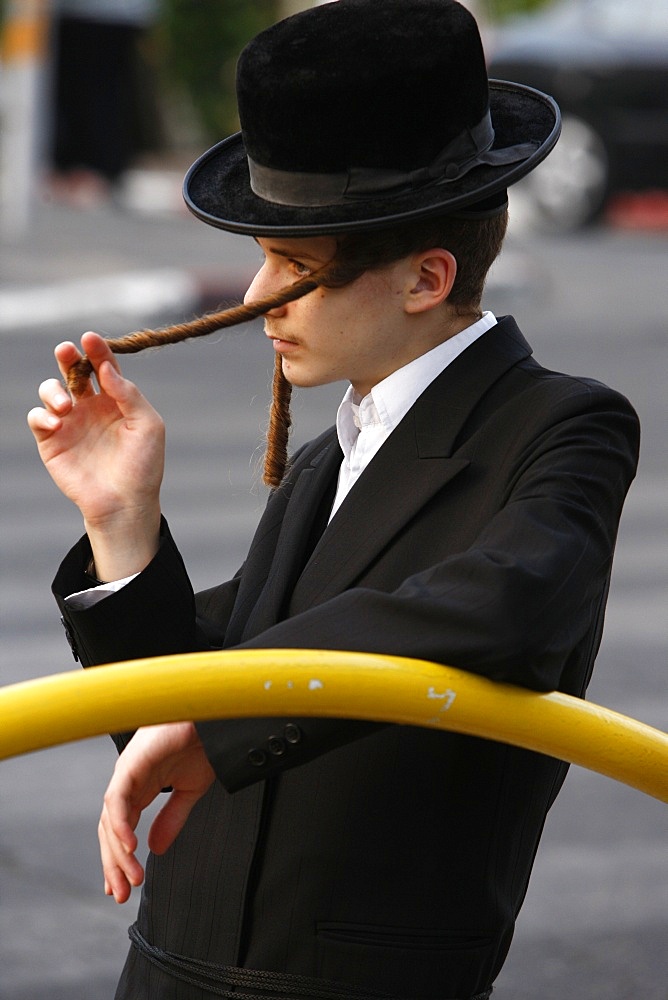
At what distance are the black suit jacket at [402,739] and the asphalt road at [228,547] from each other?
0.38 metres

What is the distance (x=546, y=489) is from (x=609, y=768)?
0.29 meters

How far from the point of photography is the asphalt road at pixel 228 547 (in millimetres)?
4090

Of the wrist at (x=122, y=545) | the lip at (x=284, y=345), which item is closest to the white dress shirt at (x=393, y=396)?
the lip at (x=284, y=345)

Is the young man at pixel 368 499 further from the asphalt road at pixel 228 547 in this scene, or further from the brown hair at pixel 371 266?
the asphalt road at pixel 228 547

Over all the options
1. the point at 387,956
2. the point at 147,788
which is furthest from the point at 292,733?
the point at 387,956

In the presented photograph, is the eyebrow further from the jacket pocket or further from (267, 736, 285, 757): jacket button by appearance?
the jacket pocket

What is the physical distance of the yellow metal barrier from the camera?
1.51m

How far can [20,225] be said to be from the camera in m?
15.8

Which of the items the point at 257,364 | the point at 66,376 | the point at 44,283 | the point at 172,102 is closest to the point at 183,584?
the point at 66,376

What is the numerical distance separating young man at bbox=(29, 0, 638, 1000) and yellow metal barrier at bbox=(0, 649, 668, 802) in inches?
3.0

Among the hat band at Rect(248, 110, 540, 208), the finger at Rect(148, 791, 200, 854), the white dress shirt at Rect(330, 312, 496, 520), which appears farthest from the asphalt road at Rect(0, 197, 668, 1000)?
the finger at Rect(148, 791, 200, 854)

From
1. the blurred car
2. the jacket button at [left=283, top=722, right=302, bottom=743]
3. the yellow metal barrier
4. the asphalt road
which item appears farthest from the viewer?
the blurred car

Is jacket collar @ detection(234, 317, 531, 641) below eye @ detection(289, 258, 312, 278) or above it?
below

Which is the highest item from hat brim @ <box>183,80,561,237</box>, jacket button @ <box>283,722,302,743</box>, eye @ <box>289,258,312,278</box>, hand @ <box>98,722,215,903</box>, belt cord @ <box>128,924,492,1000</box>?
hat brim @ <box>183,80,561,237</box>
